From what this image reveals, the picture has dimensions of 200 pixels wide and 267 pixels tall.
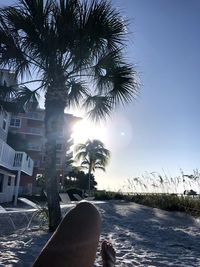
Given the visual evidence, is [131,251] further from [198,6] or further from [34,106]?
[198,6]

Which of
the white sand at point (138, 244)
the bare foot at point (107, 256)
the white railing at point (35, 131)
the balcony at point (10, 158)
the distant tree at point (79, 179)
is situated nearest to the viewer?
the bare foot at point (107, 256)

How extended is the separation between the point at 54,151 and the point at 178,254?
3350 mm

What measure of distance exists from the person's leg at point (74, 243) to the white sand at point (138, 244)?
10.2 feet

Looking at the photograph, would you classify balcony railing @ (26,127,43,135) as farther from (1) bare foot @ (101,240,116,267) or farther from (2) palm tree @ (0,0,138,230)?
(1) bare foot @ (101,240,116,267)

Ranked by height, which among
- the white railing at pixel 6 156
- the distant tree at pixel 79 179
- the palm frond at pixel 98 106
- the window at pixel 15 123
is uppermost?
the window at pixel 15 123

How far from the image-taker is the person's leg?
1.56m

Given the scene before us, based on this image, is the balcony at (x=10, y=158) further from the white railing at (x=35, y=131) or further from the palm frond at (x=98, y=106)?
the white railing at (x=35, y=131)

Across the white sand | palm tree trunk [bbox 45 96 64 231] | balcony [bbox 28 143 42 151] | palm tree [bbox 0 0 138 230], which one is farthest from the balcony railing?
palm tree trunk [bbox 45 96 64 231]

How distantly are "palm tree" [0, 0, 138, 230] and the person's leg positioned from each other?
5.72 metres

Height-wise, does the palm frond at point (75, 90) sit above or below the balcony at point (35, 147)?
below

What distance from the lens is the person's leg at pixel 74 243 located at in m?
1.56

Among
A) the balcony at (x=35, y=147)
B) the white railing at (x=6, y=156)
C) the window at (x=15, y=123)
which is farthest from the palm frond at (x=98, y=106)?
the balcony at (x=35, y=147)

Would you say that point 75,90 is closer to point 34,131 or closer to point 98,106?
point 98,106

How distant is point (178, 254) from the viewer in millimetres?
5480
